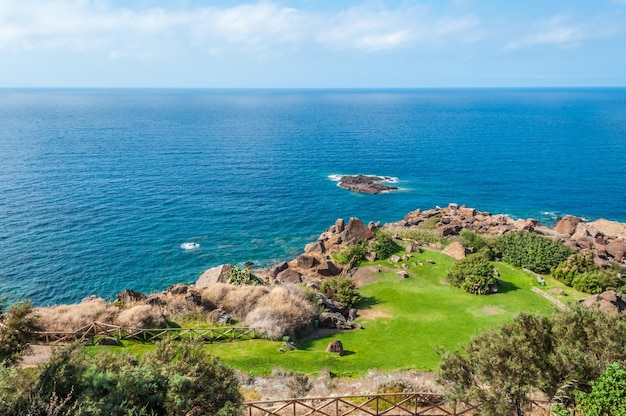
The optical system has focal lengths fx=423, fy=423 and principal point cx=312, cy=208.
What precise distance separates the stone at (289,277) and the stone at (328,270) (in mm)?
2299

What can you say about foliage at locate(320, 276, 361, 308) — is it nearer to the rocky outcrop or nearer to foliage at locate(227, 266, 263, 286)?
foliage at locate(227, 266, 263, 286)

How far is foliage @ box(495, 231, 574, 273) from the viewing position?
Answer: 132ft

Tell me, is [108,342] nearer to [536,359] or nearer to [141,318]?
[141,318]

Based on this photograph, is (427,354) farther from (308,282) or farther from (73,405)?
(73,405)

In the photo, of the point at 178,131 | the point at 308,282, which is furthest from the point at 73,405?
the point at 178,131

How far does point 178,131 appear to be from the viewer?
149 m

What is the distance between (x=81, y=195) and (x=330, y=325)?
57662 millimetres

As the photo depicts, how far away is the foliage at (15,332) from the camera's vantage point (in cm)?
1759

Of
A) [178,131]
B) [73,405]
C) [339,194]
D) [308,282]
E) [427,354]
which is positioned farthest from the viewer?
[178,131]

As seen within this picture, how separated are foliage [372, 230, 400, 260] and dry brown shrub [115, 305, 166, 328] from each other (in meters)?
23.8

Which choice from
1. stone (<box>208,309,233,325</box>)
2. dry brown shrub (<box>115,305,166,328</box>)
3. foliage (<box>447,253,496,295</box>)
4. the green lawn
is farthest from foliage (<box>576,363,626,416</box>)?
dry brown shrub (<box>115,305,166,328</box>)

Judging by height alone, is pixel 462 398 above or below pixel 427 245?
above

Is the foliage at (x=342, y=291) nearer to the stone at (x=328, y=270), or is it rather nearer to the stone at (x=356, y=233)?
the stone at (x=328, y=270)

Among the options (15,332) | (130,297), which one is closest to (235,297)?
(130,297)
